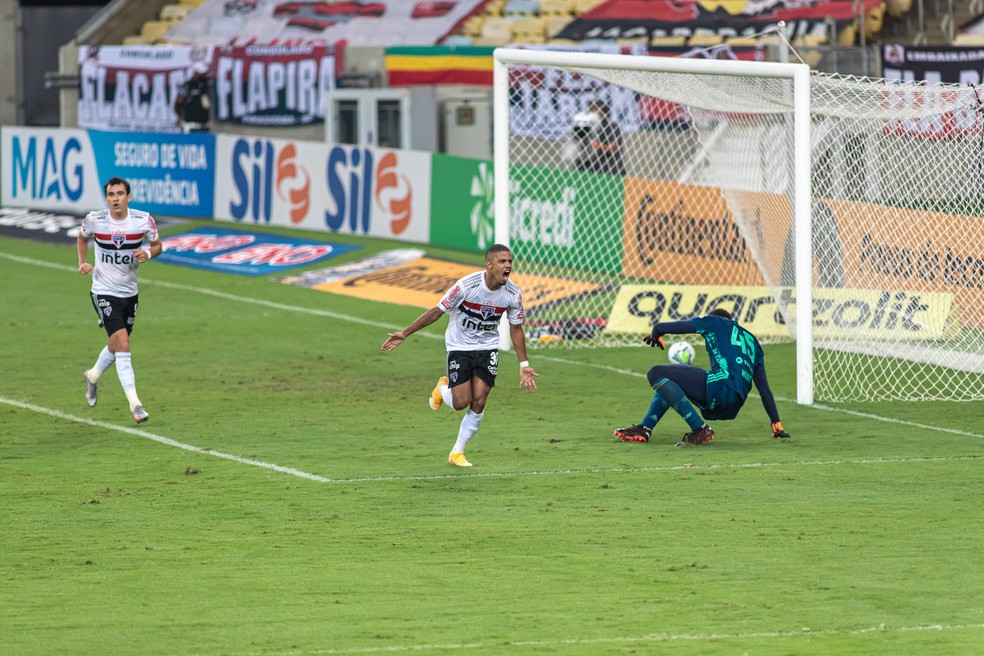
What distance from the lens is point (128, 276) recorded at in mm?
14617

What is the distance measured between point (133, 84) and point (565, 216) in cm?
1817

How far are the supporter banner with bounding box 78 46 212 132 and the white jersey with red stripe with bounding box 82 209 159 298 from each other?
901 inches

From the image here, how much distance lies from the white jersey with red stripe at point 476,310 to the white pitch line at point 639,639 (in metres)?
4.42

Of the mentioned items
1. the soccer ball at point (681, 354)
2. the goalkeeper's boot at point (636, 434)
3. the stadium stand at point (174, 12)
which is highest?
the stadium stand at point (174, 12)

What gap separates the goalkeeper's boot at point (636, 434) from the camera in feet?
44.2

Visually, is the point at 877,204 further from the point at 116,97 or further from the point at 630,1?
the point at 116,97

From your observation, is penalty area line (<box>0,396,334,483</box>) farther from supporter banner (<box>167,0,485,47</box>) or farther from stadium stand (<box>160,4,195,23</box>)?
stadium stand (<box>160,4,195,23</box>)

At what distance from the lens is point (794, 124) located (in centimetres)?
1641

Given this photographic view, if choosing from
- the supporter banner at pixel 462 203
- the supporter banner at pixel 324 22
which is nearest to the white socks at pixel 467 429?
the supporter banner at pixel 462 203

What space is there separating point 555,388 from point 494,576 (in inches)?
292

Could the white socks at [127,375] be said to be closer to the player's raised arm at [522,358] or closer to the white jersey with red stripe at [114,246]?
the white jersey with red stripe at [114,246]

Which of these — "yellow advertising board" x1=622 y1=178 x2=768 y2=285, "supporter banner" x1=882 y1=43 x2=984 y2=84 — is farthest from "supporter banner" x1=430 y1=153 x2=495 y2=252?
"supporter banner" x1=882 y1=43 x2=984 y2=84

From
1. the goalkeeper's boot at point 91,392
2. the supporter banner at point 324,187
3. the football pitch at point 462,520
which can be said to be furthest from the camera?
the supporter banner at point 324,187

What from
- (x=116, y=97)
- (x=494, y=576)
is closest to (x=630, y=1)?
(x=116, y=97)
